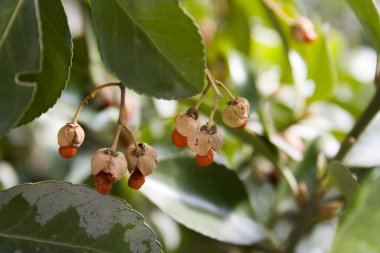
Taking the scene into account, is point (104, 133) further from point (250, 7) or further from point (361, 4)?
point (361, 4)

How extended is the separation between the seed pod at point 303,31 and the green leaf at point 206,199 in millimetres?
218

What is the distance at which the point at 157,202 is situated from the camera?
742 mm

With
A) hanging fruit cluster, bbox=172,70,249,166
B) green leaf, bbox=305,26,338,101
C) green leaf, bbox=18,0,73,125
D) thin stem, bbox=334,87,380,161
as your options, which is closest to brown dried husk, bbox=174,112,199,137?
hanging fruit cluster, bbox=172,70,249,166

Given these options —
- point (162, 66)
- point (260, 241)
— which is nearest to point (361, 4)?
point (162, 66)

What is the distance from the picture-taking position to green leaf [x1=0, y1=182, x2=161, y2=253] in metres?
0.60

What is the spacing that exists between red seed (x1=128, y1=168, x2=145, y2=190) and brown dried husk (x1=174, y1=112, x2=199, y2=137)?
6 centimetres

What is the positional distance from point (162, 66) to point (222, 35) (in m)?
0.58

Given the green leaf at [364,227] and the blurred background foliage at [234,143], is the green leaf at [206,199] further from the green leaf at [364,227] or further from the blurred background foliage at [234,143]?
the green leaf at [364,227]

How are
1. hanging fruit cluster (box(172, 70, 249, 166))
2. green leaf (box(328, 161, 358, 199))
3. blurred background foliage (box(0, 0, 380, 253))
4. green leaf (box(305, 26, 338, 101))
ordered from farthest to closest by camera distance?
green leaf (box(305, 26, 338, 101)), blurred background foliage (box(0, 0, 380, 253)), green leaf (box(328, 161, 358, 199)), hanging fruit cluster (box(172, 70, 249, 166))

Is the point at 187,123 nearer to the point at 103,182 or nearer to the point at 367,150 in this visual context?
the point at 103,182

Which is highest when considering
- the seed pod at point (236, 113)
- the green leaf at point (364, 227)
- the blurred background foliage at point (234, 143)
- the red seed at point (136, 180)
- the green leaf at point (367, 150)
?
the green leaf at point (364, 227)

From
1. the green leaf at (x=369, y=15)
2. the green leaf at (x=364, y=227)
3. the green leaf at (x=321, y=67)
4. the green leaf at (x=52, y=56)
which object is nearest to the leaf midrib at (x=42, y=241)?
the green leaf at (x=52, y=56)

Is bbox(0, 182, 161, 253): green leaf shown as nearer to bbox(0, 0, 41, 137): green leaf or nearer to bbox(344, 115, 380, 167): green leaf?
bbox(0, 0, 41, 137): green leaf

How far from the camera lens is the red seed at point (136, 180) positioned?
0.61 metres
